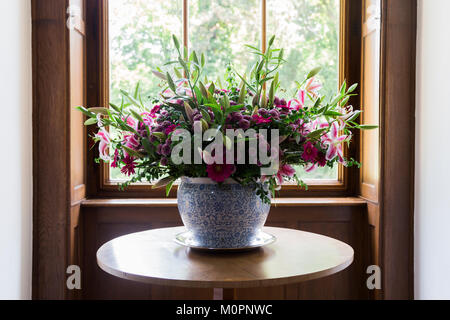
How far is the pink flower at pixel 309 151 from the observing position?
1393mm

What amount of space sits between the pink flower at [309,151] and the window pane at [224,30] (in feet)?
4.27

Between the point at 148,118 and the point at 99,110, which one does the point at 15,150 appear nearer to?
the point at 99,110

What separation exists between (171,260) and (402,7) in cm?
176

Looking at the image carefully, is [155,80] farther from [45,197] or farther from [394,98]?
[394,98]

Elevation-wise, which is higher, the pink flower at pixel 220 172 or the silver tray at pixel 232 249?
the pink flower at pixel 220 172

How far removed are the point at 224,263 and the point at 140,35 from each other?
167 cm

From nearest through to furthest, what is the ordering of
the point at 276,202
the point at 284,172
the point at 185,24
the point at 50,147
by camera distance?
the point at 284,172 < the point at 50,147 < the point at 276,202 < the point at 185,24

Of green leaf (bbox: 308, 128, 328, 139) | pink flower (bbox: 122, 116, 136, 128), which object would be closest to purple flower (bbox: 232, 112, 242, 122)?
green leaf (bbox: 308, 128, 328, 139)

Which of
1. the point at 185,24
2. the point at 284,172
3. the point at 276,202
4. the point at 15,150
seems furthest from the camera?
the point at 185,24

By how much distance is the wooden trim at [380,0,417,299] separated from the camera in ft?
7.59

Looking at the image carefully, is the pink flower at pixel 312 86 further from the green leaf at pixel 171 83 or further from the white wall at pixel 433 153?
the white wall at pixel 433 153

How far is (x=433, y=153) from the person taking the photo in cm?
211

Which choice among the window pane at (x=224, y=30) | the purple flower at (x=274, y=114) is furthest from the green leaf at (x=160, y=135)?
the window pane at (x=224, y=30)

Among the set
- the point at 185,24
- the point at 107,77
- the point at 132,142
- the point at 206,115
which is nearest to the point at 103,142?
the point at 132,142
